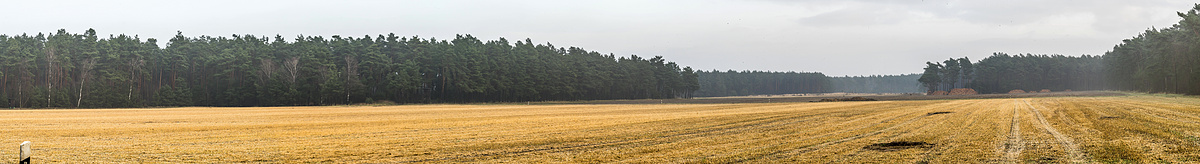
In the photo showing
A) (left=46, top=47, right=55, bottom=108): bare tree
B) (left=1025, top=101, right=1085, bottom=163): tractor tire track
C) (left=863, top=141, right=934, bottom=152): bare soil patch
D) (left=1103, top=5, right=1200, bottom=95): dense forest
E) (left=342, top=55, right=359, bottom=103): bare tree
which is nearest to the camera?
(left=1025, top=101, right=1085, bottom=163): tractor tire track

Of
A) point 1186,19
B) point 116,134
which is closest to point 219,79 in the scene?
point 116,134

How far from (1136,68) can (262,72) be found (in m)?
125

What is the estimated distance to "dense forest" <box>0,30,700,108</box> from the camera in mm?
75812

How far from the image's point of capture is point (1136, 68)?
113 meters

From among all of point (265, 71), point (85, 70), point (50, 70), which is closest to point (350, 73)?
point (265, 71)

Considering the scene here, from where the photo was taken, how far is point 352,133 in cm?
1806

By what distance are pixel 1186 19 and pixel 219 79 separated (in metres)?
103

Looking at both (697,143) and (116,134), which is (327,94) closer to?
(116,134)

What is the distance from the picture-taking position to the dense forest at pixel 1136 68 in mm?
72250

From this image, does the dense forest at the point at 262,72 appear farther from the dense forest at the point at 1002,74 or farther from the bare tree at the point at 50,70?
the dense forest at the point at 1002,74

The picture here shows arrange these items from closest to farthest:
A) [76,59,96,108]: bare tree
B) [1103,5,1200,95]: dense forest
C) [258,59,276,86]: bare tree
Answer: [1103,5,1200,95]: dense forest, [76,59,96,108]: bare tree, [258,59,276,86]: bare tree

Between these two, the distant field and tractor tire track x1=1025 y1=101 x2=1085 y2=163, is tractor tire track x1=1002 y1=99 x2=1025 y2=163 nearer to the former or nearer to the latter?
the distant field

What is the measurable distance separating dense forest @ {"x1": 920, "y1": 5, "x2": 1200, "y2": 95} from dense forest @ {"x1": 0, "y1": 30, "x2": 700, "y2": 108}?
72.3 meters

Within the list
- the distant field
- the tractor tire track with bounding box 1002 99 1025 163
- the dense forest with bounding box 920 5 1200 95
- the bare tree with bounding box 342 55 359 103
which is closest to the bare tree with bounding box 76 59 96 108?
the bare tree with bounding box 342 55 359 103
